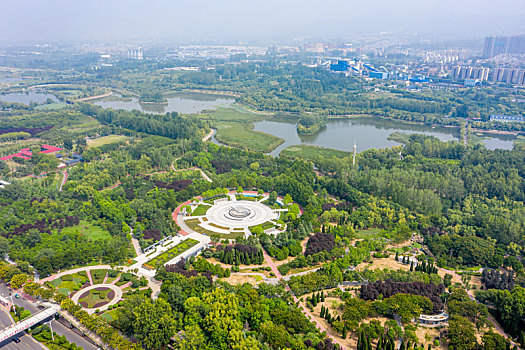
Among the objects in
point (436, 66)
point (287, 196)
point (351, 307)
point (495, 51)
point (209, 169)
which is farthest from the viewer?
point (495, 51)

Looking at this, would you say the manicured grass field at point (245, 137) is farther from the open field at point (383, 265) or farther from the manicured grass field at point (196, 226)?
the open field at point (383, 265)

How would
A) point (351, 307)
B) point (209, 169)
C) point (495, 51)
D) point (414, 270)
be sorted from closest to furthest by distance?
1. point (351, 307)
2. point (414, 270)
3. point (209, 169)
4. point (495, 51)

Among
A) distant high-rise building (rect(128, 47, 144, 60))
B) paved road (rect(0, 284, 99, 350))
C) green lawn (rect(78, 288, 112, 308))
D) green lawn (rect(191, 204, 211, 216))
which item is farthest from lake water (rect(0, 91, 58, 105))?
paved road (rect(0, 284, 99, 350))

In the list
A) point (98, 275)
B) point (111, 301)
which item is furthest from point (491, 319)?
point (98, 275)

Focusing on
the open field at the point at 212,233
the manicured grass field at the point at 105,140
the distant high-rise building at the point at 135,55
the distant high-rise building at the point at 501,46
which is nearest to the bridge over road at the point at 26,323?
the open field at the point at 212,233

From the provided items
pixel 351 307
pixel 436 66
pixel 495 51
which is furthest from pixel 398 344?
pixel 495 51

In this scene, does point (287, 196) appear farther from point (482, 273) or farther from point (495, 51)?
point (495, 51)
